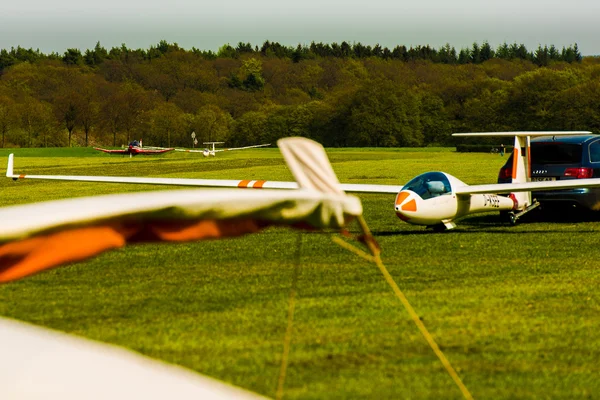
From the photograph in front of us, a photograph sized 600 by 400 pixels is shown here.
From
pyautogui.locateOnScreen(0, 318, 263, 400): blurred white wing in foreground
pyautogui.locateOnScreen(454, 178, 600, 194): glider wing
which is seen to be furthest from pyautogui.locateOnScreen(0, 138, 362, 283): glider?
pyautogui.locateOnScreen(454, 178, 600, 194): glider wing

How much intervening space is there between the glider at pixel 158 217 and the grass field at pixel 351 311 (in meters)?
1.67

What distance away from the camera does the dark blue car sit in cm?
1752

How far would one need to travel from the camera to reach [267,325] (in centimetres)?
824

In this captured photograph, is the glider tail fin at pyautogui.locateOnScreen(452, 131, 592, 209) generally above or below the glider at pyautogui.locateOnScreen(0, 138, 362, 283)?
below

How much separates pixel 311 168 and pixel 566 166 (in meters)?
15.6

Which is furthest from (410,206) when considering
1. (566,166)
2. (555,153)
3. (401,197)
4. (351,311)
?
(351,311)

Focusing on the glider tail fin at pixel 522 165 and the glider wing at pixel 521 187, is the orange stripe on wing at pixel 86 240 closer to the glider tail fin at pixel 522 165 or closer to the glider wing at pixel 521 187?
the glider wing at pixel 521 187

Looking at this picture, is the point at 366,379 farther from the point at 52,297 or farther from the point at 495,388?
the point at 52,297

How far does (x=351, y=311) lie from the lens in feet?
29.2

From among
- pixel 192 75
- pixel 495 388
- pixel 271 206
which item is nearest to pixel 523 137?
Answer: pixel 495 388

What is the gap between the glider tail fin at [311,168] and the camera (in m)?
3.15

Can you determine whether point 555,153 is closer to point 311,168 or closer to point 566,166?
point 566,166

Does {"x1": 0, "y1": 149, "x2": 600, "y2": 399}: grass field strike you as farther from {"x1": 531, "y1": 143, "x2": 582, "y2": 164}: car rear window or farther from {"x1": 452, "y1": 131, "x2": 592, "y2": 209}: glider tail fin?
{"x1": 531, "y1": 143, "x2": 582, "y2": 164}: car rear window

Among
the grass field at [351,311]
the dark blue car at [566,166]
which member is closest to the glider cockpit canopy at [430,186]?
the grass field at [351,311]
